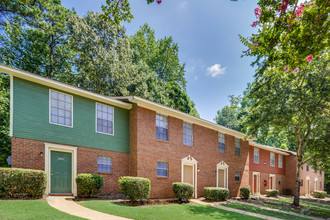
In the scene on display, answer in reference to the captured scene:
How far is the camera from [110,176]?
1209 centimetres

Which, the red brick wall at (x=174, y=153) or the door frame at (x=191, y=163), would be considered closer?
the red brick wall at (x=174, y=153)

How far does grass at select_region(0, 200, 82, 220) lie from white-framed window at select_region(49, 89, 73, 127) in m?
3.75

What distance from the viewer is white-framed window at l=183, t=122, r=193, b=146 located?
15.7 metres

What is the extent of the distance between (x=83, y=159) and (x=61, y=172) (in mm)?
1138

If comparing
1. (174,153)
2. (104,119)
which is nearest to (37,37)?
(104,119)

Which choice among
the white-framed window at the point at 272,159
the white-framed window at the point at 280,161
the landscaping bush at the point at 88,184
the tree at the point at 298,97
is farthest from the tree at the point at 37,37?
the white-framed window at the point at 280,161

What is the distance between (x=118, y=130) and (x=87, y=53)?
12021mm

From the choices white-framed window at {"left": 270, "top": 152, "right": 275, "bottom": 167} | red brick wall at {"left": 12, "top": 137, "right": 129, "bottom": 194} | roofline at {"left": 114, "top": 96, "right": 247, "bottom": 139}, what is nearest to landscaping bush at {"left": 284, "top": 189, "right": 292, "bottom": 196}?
white-framed window at {"left": 270, "top": 152, "right": 275, "bottom": 167}

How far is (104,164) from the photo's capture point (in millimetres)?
12055

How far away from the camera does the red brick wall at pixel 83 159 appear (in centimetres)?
917

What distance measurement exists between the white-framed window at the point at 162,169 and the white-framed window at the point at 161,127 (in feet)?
5.00

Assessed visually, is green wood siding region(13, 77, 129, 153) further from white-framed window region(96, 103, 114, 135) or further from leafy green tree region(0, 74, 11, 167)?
leafy green tree region(0, 74, 11, 167)

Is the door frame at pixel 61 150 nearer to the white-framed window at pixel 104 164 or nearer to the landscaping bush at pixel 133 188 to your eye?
the white-framed window at pixel 104 164

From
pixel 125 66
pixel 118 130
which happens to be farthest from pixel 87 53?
pixel 118 130
